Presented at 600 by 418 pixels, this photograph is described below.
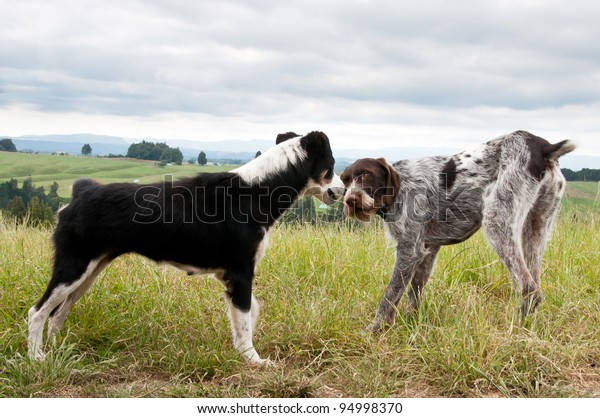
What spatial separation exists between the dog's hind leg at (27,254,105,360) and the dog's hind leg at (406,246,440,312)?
3.09 metres

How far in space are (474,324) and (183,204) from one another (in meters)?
2.78

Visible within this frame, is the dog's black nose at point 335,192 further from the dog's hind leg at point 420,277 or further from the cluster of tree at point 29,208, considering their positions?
the cluster of tree at point 29,208

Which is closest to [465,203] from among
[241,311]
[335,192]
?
[335,192]

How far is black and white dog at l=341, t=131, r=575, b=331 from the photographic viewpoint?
234 inches

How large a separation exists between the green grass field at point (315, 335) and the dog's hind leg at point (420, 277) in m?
0.13

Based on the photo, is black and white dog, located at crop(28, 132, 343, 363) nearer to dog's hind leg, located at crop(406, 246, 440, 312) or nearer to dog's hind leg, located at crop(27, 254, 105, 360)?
dog's hind leg, located at crop(27, 254, 105, 360)

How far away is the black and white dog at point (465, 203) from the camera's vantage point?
234 inches

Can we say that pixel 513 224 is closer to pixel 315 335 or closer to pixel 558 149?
pixel 558 149

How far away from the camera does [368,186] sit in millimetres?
5977

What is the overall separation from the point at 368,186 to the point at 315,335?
4.84 ft

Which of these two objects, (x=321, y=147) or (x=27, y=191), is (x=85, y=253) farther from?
(x=27, y=191)

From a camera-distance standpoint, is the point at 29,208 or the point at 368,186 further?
the point at 29,208

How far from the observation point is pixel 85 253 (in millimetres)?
5332
